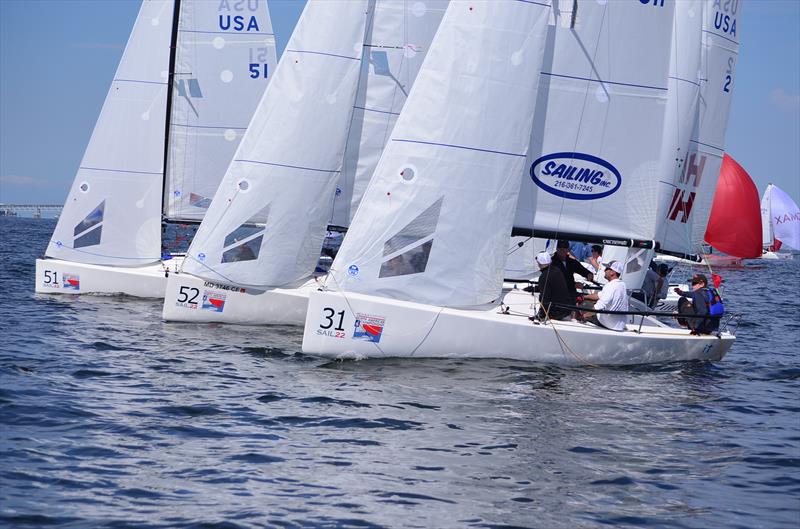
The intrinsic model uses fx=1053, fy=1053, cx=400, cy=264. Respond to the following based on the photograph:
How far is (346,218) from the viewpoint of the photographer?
60.2ft

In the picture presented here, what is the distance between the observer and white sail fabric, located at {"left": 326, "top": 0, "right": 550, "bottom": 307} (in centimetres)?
1359

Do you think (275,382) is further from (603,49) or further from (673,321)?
(673,321)

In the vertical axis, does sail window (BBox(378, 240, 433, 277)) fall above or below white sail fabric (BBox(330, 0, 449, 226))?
below

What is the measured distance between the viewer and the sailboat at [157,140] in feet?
62.3

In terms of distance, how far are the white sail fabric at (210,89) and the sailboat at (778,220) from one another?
184ft

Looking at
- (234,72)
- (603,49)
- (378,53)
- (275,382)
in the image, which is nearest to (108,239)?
(234,72)

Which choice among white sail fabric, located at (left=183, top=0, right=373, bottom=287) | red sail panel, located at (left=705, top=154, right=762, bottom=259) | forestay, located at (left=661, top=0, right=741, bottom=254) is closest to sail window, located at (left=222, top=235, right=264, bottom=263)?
white sail fabric, located at (left=183, top=0, right=373, bottom=287)

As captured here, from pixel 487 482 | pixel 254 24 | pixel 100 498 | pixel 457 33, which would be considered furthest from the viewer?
pixel 254 24

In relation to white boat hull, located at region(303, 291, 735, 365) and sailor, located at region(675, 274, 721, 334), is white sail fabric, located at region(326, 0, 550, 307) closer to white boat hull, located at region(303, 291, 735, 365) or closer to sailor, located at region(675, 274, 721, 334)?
white boat hull, located at region(303, 291, 735, 365)

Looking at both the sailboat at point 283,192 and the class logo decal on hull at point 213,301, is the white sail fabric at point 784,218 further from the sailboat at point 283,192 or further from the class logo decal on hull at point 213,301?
the class logo decal on hull at point 213,301

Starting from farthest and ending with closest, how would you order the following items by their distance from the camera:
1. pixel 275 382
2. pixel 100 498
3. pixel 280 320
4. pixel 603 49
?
pixel 280 320
pixel 603 49
pixel 275 382
pixel 100 498

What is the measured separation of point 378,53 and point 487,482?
11018 millimetres

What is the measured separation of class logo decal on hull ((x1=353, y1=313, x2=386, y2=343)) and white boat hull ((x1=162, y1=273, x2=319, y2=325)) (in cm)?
296

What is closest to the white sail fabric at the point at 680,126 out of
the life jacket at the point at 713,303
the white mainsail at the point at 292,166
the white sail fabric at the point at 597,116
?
the life jacket at the point at 713,303
